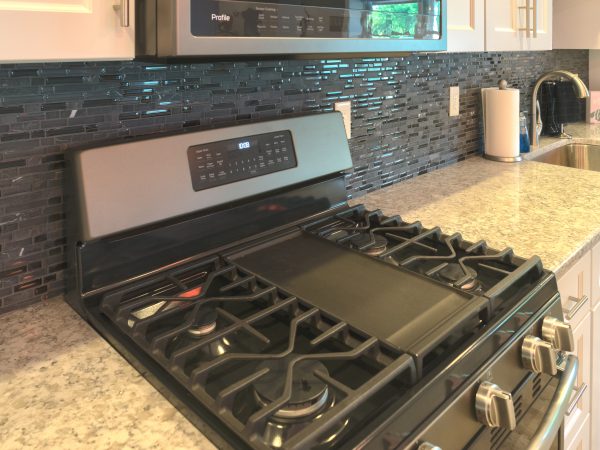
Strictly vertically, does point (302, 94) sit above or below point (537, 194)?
above

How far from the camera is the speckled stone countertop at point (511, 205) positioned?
1.21m

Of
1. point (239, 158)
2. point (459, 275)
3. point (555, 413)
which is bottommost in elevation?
point (555, 413)

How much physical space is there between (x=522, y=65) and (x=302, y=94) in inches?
61.9

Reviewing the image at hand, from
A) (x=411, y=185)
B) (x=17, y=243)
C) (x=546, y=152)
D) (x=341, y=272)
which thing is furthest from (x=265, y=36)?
(x=546, y=152)

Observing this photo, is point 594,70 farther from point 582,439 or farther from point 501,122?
point 582,439

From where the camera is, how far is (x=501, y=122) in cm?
200

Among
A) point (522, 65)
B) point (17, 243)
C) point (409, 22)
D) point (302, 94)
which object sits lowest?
point (17, 243)

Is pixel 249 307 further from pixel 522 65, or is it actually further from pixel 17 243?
pixel 522 65

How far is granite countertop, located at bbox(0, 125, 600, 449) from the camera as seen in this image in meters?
0.65

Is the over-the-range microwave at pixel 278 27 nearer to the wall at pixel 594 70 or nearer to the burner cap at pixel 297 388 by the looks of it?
the burner cap at pixel 297 388

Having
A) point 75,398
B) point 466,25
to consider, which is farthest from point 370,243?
point 466,25

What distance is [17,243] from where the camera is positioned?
942 mm

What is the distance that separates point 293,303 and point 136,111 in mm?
504

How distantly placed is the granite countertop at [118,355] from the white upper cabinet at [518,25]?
0.49 metres
